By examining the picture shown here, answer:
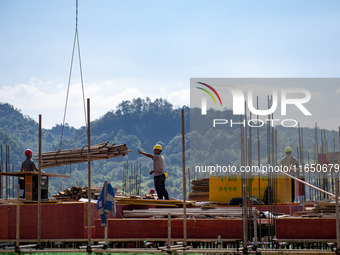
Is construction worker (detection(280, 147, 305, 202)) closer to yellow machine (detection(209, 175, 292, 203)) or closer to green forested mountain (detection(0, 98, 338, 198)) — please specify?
yellow machine (detection(209, 175, 292, 203))

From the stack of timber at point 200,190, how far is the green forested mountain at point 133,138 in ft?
276

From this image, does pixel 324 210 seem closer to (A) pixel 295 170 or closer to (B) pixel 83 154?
(A) pixel 295 170

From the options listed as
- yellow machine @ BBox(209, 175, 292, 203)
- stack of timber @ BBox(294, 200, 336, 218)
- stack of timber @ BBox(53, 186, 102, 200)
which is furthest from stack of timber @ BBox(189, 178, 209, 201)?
stack of timber @ BBox(294, 200, 336, 218)

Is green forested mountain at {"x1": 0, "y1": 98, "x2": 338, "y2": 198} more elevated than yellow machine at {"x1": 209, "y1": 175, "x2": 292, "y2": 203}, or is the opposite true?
green forested mountain at {"x1": 0, "y1": 98, "x2": 338, "y2": 198}

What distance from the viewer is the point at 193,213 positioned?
15.7m

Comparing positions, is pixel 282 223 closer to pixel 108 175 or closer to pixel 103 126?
pixel 108 175

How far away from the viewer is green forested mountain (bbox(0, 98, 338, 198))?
11956 cm

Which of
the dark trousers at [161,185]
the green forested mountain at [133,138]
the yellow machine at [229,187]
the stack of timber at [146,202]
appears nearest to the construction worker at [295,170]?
the yellow machine at [229,187]

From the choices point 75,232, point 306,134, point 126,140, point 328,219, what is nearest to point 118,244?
point 75,232

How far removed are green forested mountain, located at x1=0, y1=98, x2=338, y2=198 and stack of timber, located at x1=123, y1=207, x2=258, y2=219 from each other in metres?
90.8

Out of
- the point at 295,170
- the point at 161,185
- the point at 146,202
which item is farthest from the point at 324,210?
the point at 295,170

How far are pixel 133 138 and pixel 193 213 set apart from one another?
13843cm

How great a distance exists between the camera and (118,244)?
608 inches

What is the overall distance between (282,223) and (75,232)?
5133 millimetres
